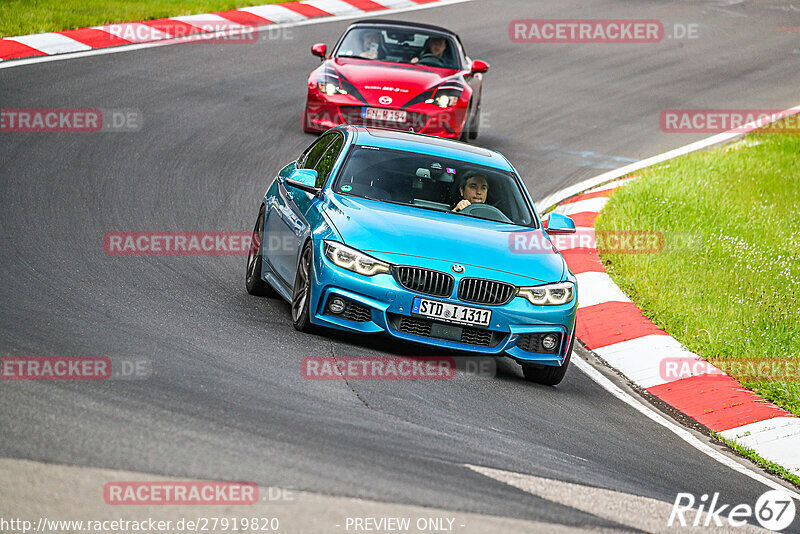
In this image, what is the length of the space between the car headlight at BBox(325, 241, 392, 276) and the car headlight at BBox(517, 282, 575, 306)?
974 mm

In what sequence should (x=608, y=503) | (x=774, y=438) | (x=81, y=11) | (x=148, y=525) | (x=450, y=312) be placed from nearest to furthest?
1. (x=148, y=525)
2. (x=608, y=503)
3. (x=450, y=312)
4. (x=774, y=438)
5. (x=81, y=11)

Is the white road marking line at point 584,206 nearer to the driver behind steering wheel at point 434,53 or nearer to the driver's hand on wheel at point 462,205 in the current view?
the driver behind steering wheel at point 434,53

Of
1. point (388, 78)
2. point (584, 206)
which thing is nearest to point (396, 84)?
point (388, 78)

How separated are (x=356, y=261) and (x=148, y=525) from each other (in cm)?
354

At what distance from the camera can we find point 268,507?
16.8 ft

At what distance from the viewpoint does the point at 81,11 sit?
2014 centimetres

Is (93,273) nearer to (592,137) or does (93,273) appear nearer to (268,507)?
(268,507)

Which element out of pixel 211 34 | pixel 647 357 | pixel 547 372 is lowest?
pixel 211 34

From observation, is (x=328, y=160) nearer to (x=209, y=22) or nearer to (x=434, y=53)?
(x=434, y=53)

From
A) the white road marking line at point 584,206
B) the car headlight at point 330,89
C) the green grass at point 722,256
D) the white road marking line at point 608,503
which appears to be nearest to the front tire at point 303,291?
the white road marking line at point 608,503

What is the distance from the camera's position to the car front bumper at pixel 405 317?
26.2 feet

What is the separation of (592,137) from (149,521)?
45.5 ft

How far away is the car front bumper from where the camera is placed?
800 centimetres

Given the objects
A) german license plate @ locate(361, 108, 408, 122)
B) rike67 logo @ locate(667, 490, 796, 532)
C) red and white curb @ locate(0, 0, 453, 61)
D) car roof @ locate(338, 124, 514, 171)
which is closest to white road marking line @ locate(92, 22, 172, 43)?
red and white curb @ locate(0, 0, 453, 61)
